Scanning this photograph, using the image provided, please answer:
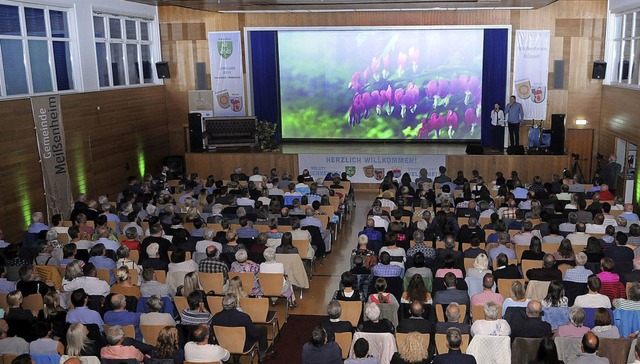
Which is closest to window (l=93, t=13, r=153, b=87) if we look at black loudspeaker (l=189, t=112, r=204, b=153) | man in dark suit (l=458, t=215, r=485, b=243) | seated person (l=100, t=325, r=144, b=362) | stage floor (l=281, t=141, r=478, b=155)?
black loudspeaker (l=189, t=112, r=204, b=153)

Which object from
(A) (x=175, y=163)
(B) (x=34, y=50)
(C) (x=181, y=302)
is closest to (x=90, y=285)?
(C) (x=181, y=302)

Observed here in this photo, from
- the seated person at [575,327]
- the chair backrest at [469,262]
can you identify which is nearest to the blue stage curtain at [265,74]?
the chair backrest at [469,262]

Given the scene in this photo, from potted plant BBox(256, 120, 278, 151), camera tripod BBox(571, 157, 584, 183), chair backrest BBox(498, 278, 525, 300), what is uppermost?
potted plant BBox(256, 120, 278, 151)

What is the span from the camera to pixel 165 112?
21.8 meters

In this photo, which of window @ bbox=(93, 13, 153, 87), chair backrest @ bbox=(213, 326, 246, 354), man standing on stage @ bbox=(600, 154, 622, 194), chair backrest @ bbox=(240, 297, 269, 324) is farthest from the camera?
window @ bbox=(93, 13, 153, 87)

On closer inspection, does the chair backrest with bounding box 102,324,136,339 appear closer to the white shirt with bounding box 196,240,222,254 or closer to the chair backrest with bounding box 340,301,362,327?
the chair backrest with bounding box 340,301,362,327

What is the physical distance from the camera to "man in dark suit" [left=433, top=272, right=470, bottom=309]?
8180 mm

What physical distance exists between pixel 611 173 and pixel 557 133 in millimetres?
2767

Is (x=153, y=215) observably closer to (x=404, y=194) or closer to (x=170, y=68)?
(x=404, y=194)

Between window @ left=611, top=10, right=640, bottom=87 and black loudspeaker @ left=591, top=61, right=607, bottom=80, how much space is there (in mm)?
350

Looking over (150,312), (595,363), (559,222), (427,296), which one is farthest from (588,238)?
(150,312)

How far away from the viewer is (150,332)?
7574 millimetres

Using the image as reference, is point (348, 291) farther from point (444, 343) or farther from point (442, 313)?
point (444, 343)

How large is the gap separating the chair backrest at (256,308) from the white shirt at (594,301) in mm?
3803
